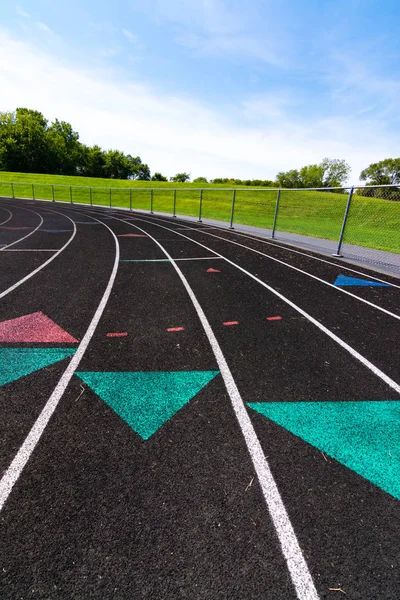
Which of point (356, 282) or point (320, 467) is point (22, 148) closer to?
point (356, 282)

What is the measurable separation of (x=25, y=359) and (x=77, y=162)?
298 feet

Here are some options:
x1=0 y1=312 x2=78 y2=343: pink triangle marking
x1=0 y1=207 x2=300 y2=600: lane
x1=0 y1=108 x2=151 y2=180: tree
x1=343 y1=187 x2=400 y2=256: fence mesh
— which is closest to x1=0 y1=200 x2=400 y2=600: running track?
x1=0 y1=207 x2=300 y2=600: lane

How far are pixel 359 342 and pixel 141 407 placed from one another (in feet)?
10.5

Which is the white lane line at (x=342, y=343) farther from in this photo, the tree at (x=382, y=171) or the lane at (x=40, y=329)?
the tree at (x=382, y=171)

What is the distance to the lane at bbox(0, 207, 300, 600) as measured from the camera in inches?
65.4

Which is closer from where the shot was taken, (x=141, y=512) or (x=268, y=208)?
(x=141, y=512)

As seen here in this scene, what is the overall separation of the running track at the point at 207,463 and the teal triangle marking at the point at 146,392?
0.17 ft

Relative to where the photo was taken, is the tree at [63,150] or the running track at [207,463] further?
the tree at [63,150]

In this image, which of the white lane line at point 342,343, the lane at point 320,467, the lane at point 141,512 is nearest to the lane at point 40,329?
the lane at point 141,512

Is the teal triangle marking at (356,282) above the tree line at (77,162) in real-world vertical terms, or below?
below

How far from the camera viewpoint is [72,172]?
3031 inches

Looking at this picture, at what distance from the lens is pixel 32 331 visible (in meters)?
4.30

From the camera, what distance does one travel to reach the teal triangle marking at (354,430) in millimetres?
2398

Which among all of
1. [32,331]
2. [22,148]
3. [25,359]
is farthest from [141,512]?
[22,148]
